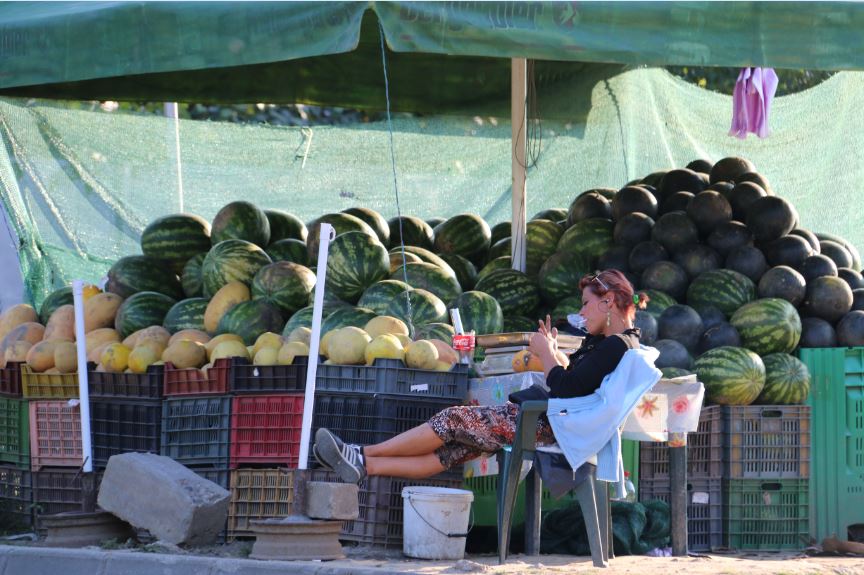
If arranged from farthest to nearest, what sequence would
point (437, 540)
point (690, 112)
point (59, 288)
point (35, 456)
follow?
1. point (690, 112)
2. point (59, 288)
3. point (35, 456)
4. point (437, 540)

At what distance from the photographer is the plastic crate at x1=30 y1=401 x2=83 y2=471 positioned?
689cm

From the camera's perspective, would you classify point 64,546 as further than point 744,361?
No

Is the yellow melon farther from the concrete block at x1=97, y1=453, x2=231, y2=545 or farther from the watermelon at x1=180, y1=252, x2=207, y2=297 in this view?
the concrete block at x1=97, y1=453, x2=231, y2=545

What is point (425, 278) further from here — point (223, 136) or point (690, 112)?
point (223, 136)

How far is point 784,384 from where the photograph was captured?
22.9ft

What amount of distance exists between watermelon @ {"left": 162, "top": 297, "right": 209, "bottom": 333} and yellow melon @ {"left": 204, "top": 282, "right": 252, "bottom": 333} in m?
0.07

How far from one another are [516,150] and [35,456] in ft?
11.7

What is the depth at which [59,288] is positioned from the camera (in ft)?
30.7

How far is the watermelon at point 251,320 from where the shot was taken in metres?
7.49

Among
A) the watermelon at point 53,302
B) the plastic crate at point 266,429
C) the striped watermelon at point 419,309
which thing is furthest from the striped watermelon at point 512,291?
the watermelon at point 53,302

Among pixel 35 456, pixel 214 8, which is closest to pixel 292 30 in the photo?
pixel 214 8

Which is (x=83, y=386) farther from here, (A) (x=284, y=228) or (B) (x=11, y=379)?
(A) (x=284, y=228)

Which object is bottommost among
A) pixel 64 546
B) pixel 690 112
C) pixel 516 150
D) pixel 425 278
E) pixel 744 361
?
pixel 64 546

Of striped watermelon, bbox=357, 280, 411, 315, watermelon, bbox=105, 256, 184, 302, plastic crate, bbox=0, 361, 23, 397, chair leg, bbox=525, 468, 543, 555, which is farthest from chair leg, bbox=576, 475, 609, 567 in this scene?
watermelon, bbox=105, 256, 184, 302
